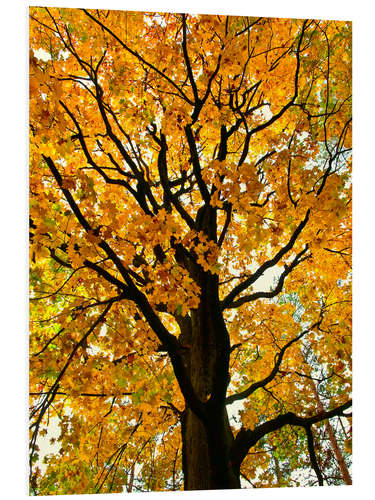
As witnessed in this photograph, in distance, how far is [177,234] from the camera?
2451mm

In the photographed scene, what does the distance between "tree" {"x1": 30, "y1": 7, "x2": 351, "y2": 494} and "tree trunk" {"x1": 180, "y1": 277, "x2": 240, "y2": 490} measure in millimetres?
11

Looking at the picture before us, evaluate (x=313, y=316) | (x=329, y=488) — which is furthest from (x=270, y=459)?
(x=313, y=316)

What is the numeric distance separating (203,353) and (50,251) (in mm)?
1087

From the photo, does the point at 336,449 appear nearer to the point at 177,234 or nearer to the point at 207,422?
the point at 207,422

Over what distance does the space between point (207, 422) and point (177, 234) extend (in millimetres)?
1105

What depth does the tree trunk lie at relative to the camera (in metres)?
1.98

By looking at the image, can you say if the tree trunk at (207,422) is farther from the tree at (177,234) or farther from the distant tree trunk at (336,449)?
the distant tree trunk at (336,449)

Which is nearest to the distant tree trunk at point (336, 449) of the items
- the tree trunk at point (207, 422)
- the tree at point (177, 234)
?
the tree at point (177, 234)

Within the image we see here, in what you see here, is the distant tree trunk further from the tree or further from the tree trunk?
the tree trunk

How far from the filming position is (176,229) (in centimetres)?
217

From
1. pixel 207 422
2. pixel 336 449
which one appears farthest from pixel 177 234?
pixel 336 449

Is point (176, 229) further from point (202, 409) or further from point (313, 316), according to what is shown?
point (313, 316)
